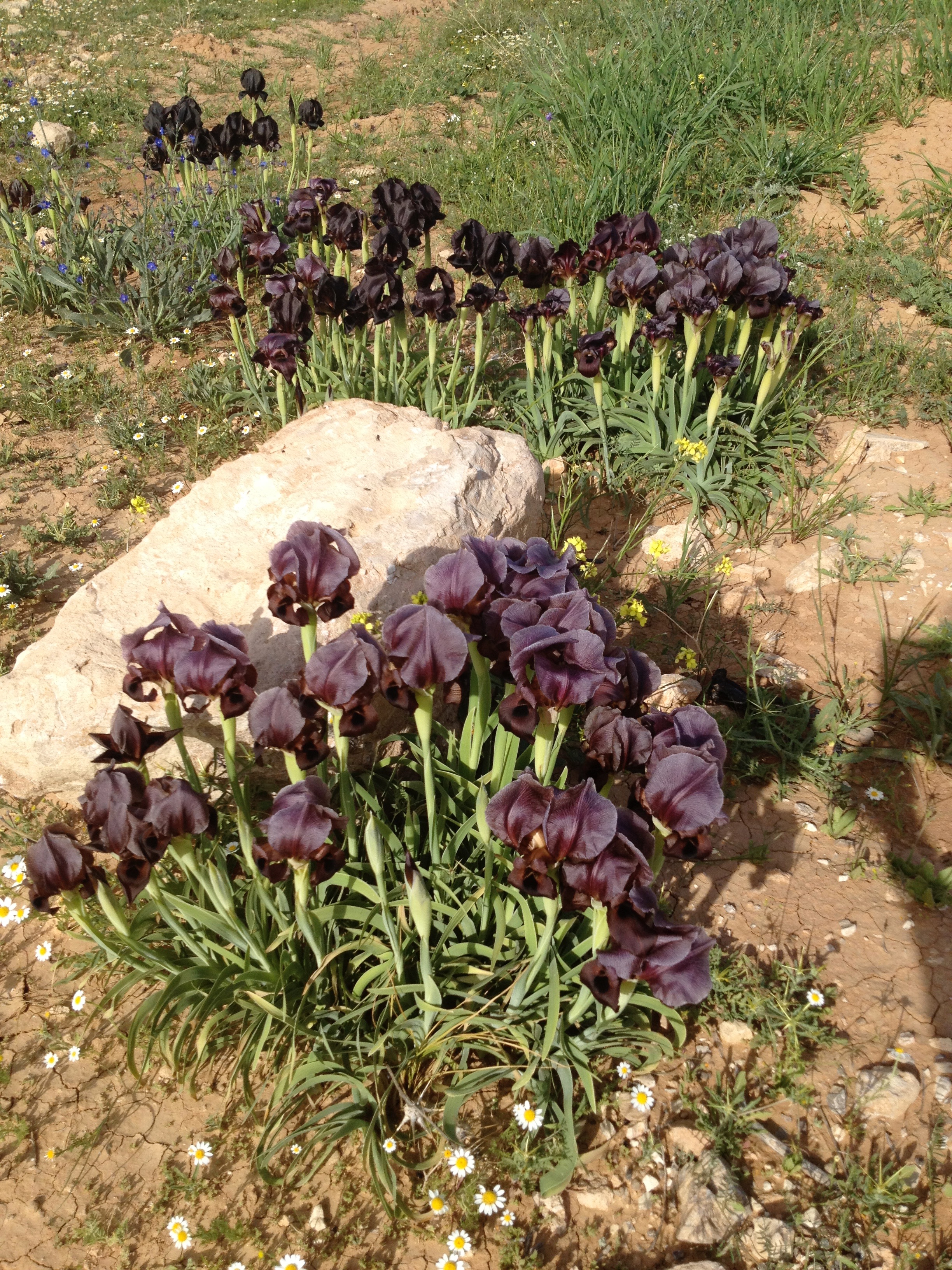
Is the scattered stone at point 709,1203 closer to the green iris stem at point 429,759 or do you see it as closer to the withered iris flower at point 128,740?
the green iris stem at point 429,759

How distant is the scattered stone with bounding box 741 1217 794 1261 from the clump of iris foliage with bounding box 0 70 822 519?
3195mm

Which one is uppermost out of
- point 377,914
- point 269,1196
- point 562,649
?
point 562,649

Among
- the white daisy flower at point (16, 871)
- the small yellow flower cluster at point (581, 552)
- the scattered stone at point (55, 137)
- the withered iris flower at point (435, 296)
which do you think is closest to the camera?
the white daisy flower at point (16, 871)

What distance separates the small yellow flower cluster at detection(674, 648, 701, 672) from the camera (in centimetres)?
360

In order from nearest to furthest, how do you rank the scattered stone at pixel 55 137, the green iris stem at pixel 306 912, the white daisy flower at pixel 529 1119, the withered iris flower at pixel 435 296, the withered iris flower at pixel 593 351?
the green iris stem at pixel 306 912 < the white daisy flower at pixel 529 1119 < the withered iris flower at pixel 593 351 < the withered iris flower at pixel 435 296 < the scattered stone at pixel 55 137

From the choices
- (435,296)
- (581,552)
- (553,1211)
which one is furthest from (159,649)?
(435,296)

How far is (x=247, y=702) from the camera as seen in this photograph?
7.17 ft

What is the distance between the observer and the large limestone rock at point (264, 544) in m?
2.93

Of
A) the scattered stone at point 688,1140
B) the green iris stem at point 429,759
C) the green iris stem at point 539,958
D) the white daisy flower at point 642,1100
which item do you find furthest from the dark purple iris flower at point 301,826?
the scattered stone at point 688,1140

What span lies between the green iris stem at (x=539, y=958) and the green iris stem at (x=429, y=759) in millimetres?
364

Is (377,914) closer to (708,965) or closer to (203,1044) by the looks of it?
(203,1044)

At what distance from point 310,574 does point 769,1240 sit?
1.97 metres

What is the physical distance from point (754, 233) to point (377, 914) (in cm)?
376

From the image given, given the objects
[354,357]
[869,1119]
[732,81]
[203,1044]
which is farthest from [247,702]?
[732,81]
